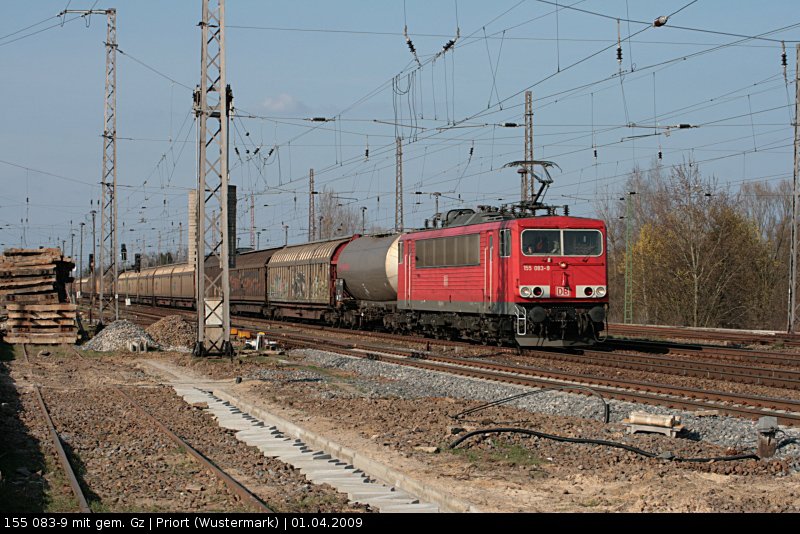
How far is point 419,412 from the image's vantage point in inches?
516

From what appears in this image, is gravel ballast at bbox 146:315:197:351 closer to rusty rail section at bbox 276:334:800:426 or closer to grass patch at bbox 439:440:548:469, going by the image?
rusty rail section at bbox 276:334:800:426

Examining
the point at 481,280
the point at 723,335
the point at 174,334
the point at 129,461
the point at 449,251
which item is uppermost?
the point at 449,251

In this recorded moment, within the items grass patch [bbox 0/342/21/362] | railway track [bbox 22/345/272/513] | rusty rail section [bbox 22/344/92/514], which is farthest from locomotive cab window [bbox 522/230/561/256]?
grass patch [bbox 0/342/21/362]

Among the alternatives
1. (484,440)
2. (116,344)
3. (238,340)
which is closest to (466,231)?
(238,340)

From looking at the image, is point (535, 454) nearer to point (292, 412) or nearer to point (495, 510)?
point (495, 510)

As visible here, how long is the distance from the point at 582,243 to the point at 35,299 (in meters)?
18.3

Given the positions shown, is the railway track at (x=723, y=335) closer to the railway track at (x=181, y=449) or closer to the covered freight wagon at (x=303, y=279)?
the covered freight wagon at (x=303, y=279)

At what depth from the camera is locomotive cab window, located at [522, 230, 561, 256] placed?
897 inches

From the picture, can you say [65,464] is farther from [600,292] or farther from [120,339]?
[120,339]

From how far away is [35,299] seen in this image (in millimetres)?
29969

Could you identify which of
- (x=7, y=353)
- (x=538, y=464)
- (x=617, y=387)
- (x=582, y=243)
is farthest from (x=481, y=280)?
(x=538, y=464)

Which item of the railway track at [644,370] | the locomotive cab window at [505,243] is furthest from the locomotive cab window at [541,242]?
the railway track at [644,370]

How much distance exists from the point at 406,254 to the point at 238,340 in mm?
6144

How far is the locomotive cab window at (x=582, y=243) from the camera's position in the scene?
76.7 feet
